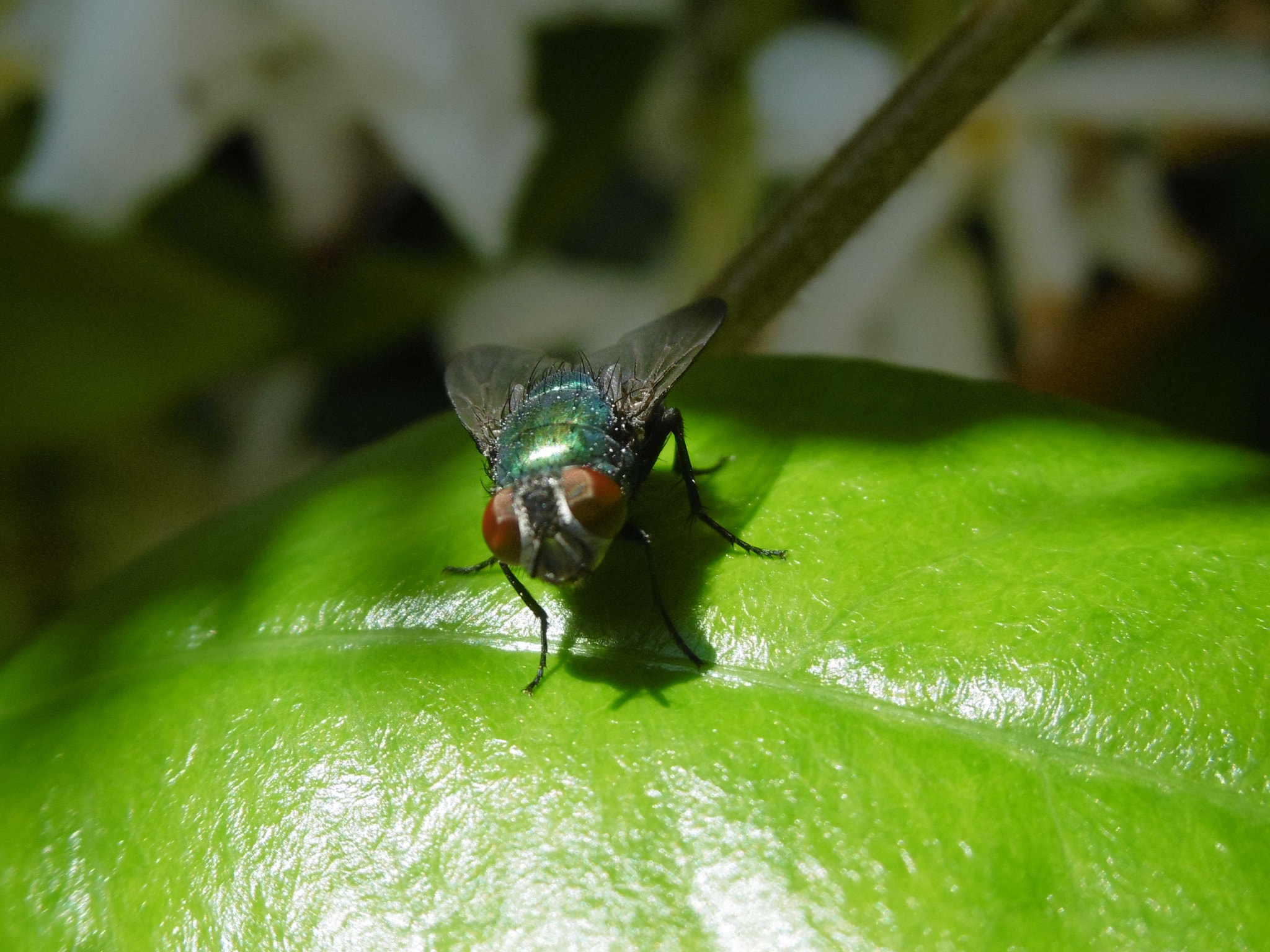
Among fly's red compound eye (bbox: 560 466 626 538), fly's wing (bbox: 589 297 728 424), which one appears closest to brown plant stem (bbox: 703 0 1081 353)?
fly's wing (bbox: 589 297 728 424)

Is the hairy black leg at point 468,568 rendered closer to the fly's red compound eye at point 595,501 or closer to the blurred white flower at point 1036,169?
the fly's red compound eye at point 595,501

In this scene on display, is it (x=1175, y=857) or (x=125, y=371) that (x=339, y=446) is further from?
(x=1175, y=857)

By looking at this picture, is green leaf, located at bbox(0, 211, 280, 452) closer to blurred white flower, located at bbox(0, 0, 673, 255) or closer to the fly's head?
blurred white flower, located at bbox(0, 0, 673, 255)

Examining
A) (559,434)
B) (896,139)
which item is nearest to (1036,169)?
(896,139)

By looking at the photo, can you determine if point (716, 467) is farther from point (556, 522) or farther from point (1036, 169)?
point (1036, 169)

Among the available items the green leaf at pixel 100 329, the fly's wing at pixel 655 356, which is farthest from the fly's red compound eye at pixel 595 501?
the green leaf at pixel 100 329

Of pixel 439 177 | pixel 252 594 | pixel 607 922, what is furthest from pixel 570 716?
pixel 439 177
